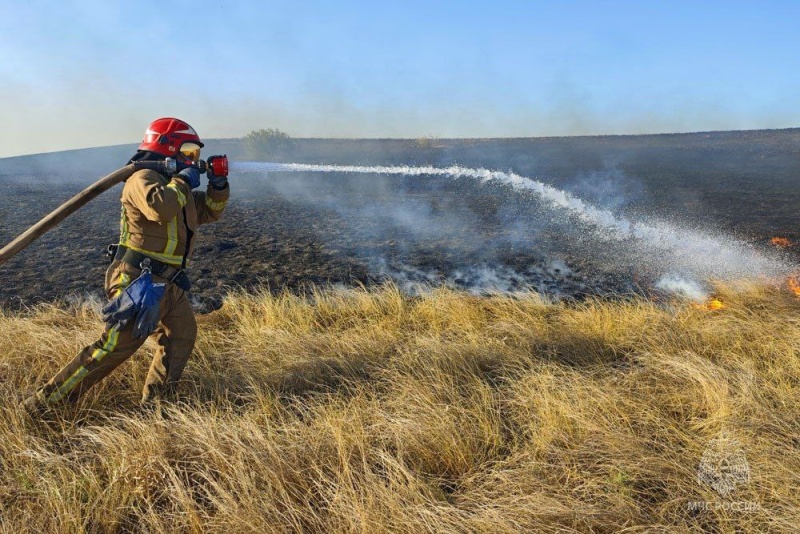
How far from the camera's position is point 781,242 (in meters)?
11.9

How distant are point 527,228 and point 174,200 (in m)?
12.4

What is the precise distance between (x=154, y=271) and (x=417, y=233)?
10.6 m

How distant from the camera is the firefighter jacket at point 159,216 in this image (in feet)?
10.9

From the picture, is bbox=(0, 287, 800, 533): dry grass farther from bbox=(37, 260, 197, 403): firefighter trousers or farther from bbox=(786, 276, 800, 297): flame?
bbox=(786, 276, 800, 297): flame

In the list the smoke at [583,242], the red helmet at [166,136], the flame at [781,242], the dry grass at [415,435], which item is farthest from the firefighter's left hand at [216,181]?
the flame at [781,242]

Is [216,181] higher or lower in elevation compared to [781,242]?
higher

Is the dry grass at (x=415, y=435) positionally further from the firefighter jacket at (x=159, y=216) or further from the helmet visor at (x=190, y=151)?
the helmet visor at (x=190, y=151)

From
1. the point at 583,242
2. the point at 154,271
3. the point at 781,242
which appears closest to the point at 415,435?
the point at 154,271

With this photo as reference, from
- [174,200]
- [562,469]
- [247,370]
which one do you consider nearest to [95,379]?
[247,370]

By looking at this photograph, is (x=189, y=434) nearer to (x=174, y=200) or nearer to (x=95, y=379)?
(x=95, y=379)

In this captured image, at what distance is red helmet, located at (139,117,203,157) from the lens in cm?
369

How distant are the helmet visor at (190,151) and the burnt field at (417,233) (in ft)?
14.1

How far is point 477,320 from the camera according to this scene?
229 inches

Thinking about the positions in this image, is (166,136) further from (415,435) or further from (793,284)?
(793,284)
